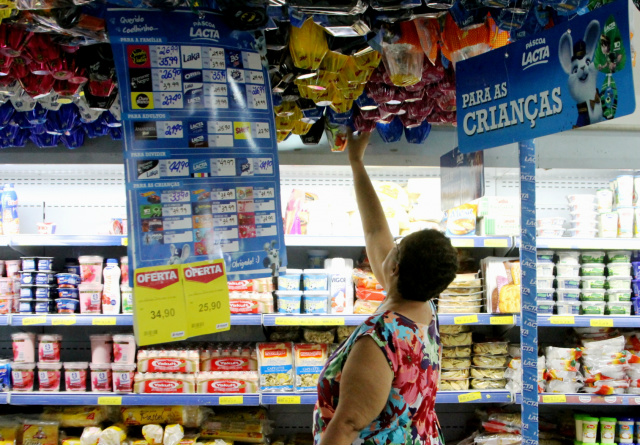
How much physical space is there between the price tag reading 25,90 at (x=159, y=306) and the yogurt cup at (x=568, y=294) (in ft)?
9.78

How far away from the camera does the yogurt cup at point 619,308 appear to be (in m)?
3.89

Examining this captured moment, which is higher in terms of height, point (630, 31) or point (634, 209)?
point (630, 31)

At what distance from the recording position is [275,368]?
3752 mm

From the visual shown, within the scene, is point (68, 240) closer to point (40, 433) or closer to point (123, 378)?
point (123, 378)

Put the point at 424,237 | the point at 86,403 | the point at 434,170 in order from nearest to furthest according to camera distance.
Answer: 1. the point at 424,237
2. the point at 86,403
3. the point at 434,170

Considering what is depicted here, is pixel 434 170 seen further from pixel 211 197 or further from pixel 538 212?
pixel 211 197

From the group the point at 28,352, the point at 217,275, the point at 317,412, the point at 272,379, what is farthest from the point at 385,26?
the point at 28,352

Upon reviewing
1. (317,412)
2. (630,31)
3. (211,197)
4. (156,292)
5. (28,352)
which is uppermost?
(630,31)

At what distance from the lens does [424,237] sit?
1.80 m

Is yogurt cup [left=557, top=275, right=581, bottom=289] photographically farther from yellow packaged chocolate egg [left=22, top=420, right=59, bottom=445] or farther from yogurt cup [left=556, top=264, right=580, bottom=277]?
yellow packaged chocolate egg [left=22, top=420, right=59, bottom=445]

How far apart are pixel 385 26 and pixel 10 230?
3125 mm

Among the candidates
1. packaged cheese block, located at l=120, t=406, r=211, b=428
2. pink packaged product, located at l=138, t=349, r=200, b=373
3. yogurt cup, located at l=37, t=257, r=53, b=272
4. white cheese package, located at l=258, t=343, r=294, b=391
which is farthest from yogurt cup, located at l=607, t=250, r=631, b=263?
yogurt cup, located at l=37, t=257, r=53, b=272

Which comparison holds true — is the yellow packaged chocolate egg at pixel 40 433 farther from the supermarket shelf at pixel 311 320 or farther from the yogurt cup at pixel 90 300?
the supermarket shelf at pixel 311 320

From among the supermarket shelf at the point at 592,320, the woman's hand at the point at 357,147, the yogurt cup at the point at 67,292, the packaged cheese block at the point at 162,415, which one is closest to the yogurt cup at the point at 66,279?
the yogurt cup at the point at 67,292
